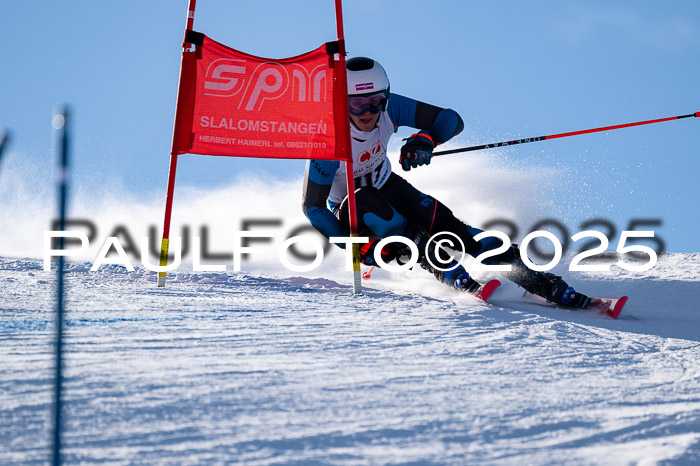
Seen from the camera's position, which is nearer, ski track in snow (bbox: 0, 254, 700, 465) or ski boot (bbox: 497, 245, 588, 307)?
ski track in snow (bbox: 0, 254, 700, 465)

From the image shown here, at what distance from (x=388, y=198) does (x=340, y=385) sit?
3.09 metres

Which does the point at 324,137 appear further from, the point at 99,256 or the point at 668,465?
the point at 668,465

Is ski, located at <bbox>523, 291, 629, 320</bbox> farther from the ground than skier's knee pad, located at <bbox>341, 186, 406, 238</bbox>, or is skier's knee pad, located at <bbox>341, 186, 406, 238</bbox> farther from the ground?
skier's knee pad, located at <bbox>341, 186, 406, 238</bbox>

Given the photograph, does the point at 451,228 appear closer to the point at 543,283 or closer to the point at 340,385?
the point at 543,283

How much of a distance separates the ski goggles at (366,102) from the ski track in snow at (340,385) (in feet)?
5.11

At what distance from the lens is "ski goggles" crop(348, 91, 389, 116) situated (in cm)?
505

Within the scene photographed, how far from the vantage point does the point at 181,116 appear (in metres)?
4.75

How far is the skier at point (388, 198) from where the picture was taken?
4992 millimetres

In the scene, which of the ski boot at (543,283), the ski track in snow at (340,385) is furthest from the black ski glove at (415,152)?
the ski track in snow at (340,385)

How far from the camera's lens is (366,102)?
16.6 feet

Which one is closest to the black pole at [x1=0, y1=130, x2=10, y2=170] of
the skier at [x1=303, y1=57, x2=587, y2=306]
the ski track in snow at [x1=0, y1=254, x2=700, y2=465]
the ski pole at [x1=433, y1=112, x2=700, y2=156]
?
the ski track in snow at [x1=0, y1=254, x2=700, y2=465]

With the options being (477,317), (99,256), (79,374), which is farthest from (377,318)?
(99,256)

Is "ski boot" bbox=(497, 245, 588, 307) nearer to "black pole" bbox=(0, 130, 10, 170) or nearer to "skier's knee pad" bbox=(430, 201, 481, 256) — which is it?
"skier's knee pad" bbox=(430, 201, 481, 256)

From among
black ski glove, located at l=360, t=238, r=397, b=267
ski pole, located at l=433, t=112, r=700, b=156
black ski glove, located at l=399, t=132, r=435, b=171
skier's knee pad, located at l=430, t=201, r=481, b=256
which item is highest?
ski pole, located at l=433, t=112, r=700, b=156
